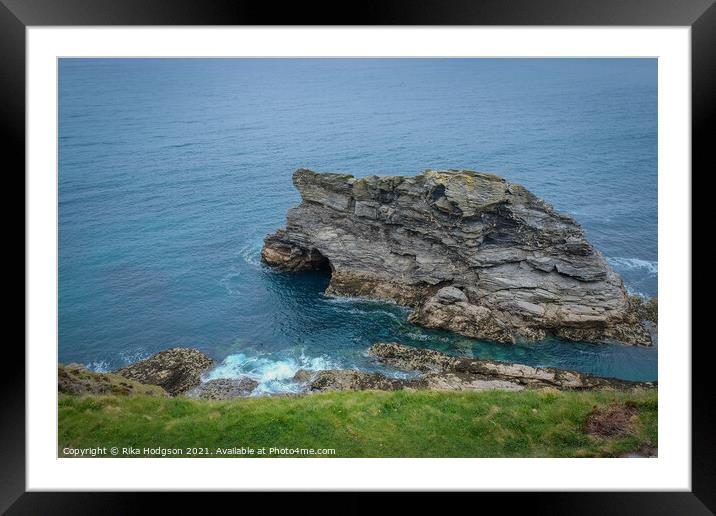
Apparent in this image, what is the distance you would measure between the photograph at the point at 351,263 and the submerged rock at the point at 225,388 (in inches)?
5.3

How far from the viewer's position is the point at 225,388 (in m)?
29.5

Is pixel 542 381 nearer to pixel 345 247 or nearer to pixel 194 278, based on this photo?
pixel 345 247

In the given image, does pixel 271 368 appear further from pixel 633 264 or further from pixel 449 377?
pixel 633 264

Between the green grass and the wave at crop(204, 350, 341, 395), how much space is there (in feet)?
29.9

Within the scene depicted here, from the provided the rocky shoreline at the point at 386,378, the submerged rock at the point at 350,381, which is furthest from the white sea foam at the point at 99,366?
the submerged rock at the point at 350,381

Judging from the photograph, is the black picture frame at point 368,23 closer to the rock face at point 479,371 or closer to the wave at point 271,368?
the wave at point 271,368

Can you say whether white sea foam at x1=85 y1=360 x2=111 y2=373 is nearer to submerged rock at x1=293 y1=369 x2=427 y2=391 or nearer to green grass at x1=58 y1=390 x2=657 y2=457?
green grass at x1=58 y1=390 x2=657 y2=457

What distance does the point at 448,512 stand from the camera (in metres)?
16.8

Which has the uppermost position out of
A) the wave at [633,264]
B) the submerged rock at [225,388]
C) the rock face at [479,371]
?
the wave at [633,264]

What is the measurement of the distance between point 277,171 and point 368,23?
37.2 meters

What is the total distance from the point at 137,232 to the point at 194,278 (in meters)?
6.95

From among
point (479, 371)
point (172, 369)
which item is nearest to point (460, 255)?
point (479, 371)

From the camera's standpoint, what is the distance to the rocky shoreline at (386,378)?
29.4m

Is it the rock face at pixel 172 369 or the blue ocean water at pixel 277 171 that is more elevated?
the blue ocean water at pixel 277 171
